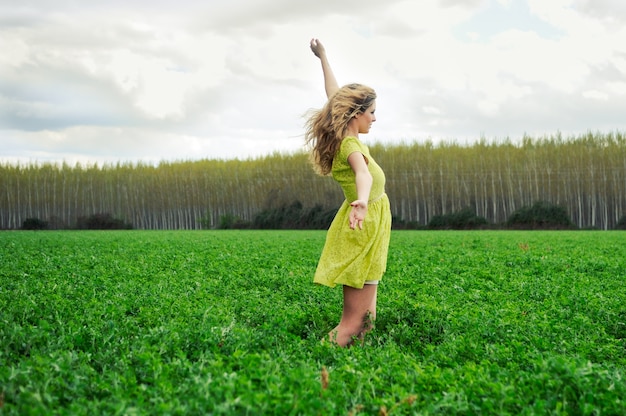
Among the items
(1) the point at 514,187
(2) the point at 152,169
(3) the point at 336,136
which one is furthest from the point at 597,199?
(3) the point at 336,136

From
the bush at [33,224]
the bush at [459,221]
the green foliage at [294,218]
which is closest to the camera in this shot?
the bush at [459,221]

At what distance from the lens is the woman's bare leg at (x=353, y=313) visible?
14.9 feet

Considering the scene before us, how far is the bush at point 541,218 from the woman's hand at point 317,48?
999 inches

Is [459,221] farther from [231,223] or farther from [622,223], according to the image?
[231,223]

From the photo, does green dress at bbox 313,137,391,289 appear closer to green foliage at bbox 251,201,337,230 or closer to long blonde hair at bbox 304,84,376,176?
long blonde hair at bbox 304,84,376,176

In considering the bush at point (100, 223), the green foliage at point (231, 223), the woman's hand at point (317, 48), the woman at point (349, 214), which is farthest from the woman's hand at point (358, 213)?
the bush at point (100, 223)

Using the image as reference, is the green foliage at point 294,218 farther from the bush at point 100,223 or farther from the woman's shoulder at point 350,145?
the woman's shoulder at point 350,145

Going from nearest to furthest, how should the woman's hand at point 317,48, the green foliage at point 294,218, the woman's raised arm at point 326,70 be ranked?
the woman's raised arm at point 326,70 → the woman's hand at point 317,48 → the green foliage at point 294,218

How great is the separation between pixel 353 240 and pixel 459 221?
26.3 metres

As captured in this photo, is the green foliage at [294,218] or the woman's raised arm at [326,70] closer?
the woman's raised arm at [326,70]

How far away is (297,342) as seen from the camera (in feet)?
14.4

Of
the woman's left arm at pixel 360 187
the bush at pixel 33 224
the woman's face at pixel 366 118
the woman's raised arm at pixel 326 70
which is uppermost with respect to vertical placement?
the woman's raised arm at pixel 326 70

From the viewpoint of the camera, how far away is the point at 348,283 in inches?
173

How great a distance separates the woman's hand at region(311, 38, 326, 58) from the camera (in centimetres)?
530
